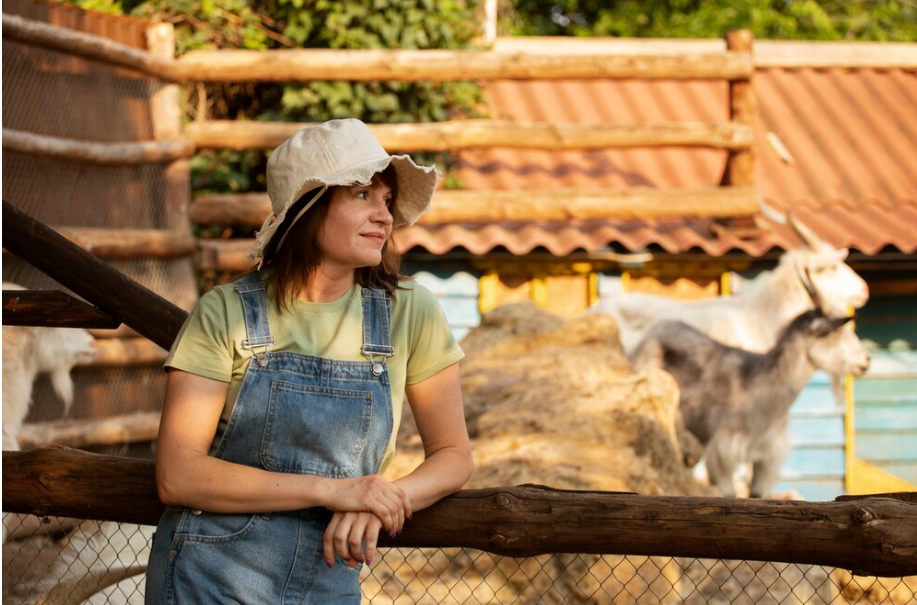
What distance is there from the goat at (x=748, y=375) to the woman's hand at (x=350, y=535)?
6.44 metres

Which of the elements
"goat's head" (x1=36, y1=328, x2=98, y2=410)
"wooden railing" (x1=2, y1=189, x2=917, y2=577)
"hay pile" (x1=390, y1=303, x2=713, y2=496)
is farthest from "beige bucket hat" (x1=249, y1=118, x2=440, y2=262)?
"goat's head" (x1=36, y1=328, x2=98, y2=410)

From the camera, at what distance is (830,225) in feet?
32.8

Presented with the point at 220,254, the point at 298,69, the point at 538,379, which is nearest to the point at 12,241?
the point at 538,379

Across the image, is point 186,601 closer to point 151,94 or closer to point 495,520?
point 495,520

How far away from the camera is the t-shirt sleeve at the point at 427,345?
2576 millimetres

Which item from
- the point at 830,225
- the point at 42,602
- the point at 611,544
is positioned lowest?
the point at 830,225

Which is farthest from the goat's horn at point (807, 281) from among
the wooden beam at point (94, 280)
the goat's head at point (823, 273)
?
the wooden beam at point (94, 280)

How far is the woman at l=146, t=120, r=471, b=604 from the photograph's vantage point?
2357mm

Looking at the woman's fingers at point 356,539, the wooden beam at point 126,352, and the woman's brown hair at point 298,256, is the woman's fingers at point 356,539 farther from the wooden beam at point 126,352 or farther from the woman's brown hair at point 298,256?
the wooden beam at point 126,352

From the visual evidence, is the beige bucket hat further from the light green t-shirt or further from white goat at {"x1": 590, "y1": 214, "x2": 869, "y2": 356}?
white goat at {"x1": 590, "y1": 214, "x2": 869, "y2": 356}

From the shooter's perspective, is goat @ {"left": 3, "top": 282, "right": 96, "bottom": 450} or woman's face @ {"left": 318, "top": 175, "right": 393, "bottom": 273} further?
goat @ {"left": 3, "top": 282, "right": 96, "bottom": 450}

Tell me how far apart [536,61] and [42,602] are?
5.75 m

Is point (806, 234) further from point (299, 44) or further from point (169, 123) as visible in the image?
point (169, 123)

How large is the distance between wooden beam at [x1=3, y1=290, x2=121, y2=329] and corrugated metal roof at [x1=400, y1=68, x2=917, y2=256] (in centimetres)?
533
